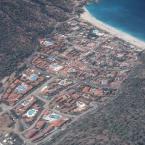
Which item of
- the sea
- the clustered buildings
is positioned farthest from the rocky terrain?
the sea

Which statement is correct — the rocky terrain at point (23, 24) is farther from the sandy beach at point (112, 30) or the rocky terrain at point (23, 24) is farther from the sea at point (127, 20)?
the sea at point (127, 20)

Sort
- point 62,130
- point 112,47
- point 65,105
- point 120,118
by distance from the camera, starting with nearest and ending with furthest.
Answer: point 120,118, point 62,130, point 65,105, point 112,47

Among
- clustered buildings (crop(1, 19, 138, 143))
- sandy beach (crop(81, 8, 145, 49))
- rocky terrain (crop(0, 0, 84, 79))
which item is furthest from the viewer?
sandy beach (crop(81, 8, 145, 49))

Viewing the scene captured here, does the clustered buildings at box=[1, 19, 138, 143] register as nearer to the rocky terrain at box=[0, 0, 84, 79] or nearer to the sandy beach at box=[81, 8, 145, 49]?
the sandy beach at box=[81, 8, 145, 49]

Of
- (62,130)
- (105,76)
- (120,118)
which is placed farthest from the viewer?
(105,76)

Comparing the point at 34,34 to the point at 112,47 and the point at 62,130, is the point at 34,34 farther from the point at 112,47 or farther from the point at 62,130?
the point at 62,130

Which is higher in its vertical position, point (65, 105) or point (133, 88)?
point (133, 88)

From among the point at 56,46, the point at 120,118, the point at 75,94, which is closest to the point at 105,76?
the point at 75,94
